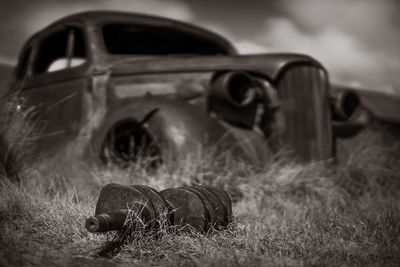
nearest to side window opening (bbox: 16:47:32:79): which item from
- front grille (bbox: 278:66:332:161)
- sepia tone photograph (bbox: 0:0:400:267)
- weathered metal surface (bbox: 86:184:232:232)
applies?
sepia tone photograph (bbox: 0:0:400:267)

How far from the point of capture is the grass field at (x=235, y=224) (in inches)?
63.2

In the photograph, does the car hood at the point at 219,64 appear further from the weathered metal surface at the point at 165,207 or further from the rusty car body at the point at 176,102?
the weathered metal surface at the point at 165,207

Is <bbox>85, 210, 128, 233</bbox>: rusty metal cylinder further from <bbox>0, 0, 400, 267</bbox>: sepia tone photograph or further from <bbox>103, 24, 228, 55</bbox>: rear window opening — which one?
<bbox>103, 24, 228, 55</bbox>: rear window opening

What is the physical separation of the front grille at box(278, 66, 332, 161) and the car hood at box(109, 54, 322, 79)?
0.25 ft

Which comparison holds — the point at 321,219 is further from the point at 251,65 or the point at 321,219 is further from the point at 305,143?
the point at 251,65

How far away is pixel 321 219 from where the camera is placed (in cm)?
227

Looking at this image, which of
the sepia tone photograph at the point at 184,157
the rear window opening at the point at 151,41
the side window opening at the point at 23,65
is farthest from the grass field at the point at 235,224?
the side window opening at the point at 23,65

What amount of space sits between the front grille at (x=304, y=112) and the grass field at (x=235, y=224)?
0.16 metres

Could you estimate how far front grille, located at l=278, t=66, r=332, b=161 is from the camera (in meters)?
3.29

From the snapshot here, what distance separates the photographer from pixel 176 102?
10.1ft

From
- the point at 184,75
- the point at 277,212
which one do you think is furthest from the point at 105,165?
the point at 277,212

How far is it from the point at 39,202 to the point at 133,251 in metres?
0.64

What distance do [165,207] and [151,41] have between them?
2678 millimetres

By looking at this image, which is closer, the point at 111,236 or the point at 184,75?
the point at 111,236
